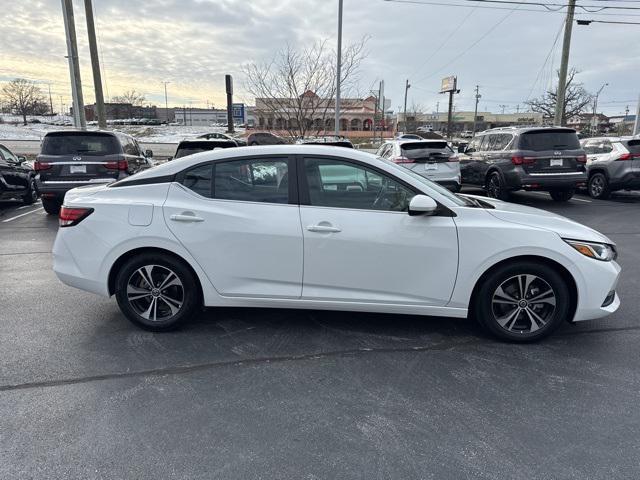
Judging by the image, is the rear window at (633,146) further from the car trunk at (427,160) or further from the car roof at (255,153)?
the car roof at (255,153)

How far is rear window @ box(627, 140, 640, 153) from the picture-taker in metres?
11.4

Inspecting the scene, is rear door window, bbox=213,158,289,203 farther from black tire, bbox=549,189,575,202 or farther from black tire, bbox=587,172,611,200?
black tire, bbox=587,172,611,200

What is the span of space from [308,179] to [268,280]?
91cm

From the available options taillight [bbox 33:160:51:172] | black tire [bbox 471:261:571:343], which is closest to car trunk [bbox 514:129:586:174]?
black tire [bbox 471:261:571:343]

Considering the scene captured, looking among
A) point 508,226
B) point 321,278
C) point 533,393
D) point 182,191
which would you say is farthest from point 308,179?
point 533,393

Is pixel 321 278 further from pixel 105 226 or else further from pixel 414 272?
pixel 105 226

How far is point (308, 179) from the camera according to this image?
12.5 feet

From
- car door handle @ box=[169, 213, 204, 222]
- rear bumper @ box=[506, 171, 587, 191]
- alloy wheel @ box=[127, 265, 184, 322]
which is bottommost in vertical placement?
alloy wheel @ box=[127, 265, 184, 322]

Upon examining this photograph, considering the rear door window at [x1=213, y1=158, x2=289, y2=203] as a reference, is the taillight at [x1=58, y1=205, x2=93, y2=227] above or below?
below

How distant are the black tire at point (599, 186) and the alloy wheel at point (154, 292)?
11891 millimetres

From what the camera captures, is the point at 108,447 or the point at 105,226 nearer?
the point at 108,447

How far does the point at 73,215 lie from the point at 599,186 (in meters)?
12.7

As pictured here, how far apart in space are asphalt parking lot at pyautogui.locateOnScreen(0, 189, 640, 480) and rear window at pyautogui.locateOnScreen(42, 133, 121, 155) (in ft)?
18.2

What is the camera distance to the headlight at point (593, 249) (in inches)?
141
